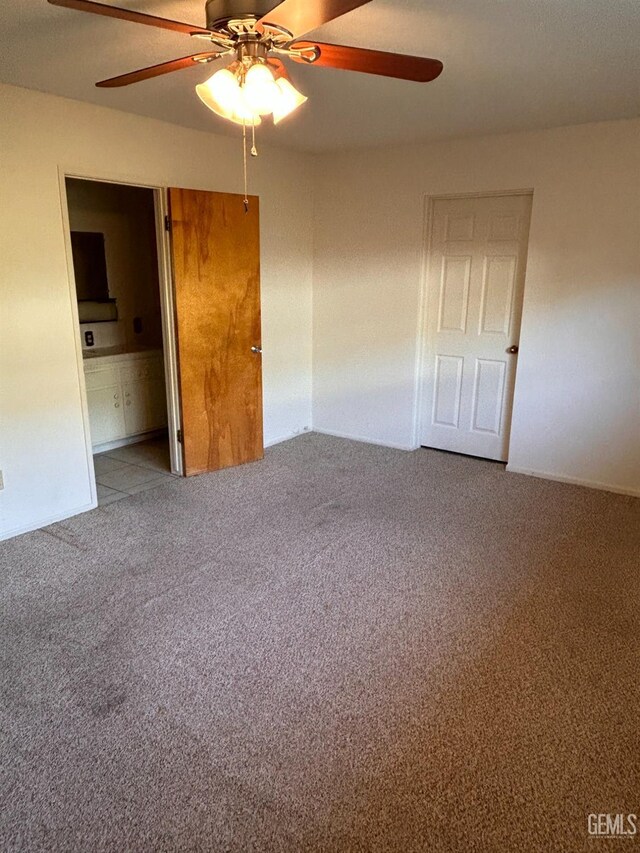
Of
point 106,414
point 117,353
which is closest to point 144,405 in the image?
point 106,414

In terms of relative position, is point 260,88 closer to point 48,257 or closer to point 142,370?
point 48,257

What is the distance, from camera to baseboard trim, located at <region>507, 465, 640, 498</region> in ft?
12.9

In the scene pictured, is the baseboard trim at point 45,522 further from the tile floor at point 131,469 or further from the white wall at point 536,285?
the white wall at point 536,285

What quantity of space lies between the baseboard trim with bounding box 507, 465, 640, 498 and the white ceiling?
92.1 inches

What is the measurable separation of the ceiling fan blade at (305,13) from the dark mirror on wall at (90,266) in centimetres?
350

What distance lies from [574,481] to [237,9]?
11.7 ft

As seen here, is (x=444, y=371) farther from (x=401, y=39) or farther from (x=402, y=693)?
(x=402, y=693)

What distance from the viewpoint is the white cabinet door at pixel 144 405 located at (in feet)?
16.0

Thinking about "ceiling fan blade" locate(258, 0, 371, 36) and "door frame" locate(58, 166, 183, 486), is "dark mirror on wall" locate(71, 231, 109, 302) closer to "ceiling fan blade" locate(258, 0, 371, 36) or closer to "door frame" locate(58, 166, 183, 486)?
"door frame" locate(58, 166, 183, 486)

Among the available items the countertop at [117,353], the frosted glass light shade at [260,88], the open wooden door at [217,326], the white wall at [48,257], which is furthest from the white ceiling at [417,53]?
the countertop at [117,353]

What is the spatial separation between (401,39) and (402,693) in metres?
2.52

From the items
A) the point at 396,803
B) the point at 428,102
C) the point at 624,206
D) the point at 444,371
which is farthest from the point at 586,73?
the point at 396,803

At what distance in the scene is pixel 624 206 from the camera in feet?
11.9

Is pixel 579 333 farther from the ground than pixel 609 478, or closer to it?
farther from the ground
